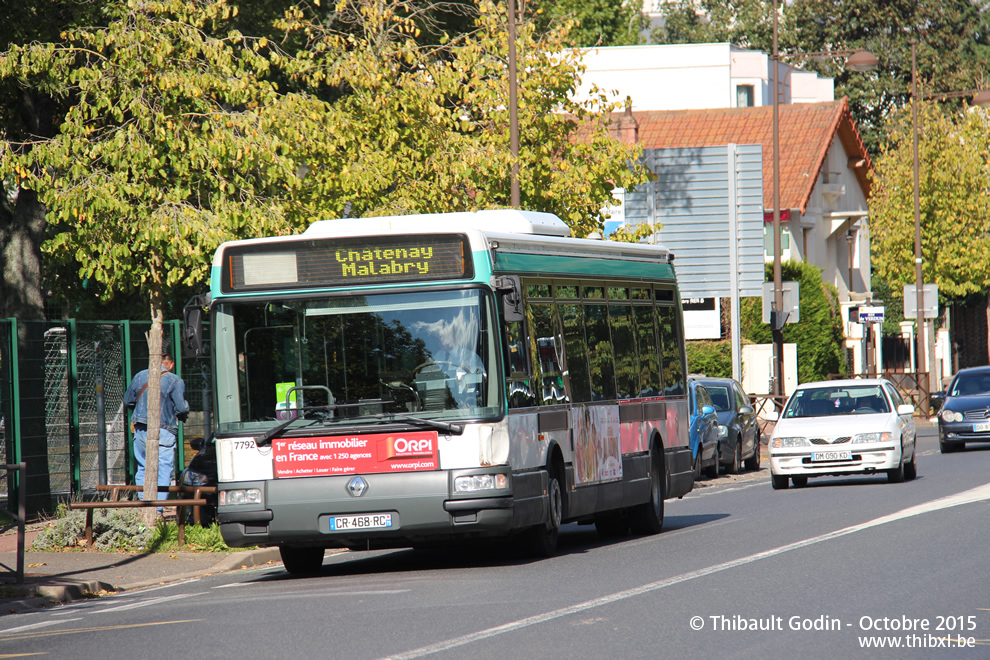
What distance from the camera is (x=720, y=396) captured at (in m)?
27.3

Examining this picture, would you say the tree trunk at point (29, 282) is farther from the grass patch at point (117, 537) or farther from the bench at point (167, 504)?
the grass patch at point (117, 537)

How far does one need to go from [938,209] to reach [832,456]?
114 feet

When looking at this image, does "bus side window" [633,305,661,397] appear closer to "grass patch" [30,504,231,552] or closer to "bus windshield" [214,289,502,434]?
"bus windshield" [214,289,502,434]

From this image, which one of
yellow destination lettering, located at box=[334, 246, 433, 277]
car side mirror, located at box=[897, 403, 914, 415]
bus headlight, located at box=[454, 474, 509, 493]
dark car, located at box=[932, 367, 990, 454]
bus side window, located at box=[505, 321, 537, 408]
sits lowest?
dark car, located at box=[932, 367, 990, 454]

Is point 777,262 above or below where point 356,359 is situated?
above

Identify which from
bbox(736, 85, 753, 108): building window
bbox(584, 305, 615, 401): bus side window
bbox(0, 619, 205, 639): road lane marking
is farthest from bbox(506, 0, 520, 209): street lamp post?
bbox(736, 85, 753, 108): building window

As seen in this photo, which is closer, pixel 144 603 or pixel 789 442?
pixel 144 603

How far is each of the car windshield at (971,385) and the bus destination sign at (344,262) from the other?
21.3 meters

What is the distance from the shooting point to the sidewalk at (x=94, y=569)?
1208 cm

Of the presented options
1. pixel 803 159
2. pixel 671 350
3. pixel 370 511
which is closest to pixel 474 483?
pixel 370 511

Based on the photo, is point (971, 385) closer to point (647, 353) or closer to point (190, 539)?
point (647, 353)

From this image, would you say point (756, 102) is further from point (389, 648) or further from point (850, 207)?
point (389, 648)

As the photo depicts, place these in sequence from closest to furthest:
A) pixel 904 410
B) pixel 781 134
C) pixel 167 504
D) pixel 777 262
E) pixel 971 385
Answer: pixel 167 504, pixel 904 410, pixel 971 385, pixel 777 262, pixel 781 134

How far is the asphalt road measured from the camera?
28.9 ft
